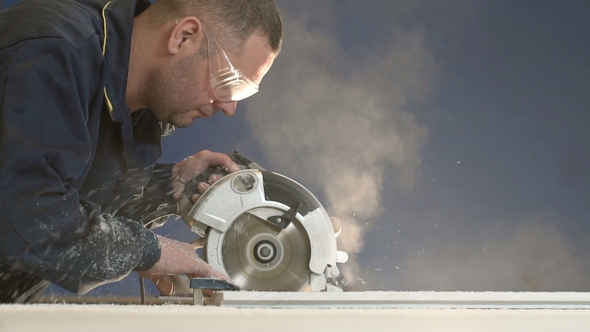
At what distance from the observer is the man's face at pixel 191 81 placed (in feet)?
5.04

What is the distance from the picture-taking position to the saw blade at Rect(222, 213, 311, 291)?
1680 mm

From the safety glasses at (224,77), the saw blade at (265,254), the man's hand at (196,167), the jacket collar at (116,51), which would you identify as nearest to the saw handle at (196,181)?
the man's hand at (196,167)

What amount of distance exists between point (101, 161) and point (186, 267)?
48cm

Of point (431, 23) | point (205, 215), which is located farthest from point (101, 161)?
point (431, 23)

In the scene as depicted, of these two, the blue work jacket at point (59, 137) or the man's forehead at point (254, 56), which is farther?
the man's forehead at point (254, 56)

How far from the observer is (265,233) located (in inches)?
67.2

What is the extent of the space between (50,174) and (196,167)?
80 cm

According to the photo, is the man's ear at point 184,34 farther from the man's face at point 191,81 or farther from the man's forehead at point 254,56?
the man's forehead at point 254,56

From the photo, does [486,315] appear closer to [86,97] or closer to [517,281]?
[86,97]

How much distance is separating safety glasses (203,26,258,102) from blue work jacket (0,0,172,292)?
0.25m

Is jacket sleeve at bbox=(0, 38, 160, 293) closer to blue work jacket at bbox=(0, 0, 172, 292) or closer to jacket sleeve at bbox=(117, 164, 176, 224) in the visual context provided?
blue work jacket at bbox=(0, 0, 172, 292)

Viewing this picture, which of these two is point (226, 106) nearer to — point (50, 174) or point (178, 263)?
point (178, 263)

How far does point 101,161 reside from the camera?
155cm

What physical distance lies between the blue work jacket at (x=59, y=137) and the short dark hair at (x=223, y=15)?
0.16 meters
